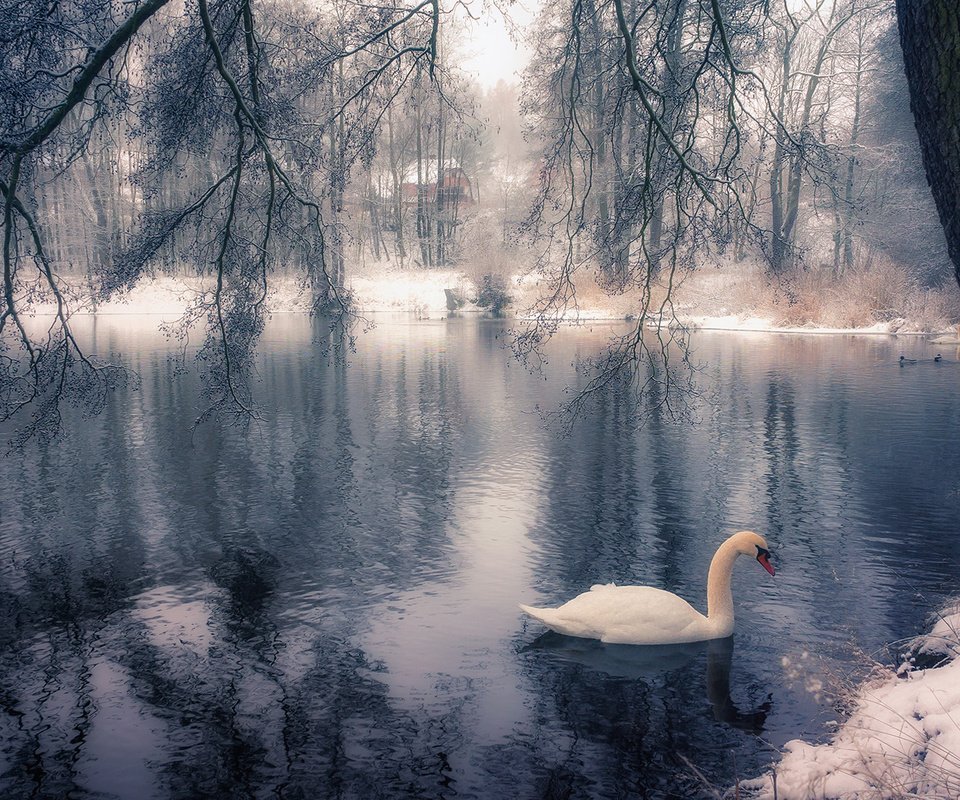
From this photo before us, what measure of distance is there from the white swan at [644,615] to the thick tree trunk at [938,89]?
3826 mm

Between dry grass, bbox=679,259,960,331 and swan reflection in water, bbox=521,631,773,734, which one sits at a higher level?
dry grass, bbox=679,259,960,331

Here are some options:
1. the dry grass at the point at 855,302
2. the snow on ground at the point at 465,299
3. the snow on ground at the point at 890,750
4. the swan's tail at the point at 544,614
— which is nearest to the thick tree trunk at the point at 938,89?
the snow on ground at the point at 890,750

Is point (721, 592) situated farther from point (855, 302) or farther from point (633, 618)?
point (855, 302)

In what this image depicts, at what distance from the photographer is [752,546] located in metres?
7.41

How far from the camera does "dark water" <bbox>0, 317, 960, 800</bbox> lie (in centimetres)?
550

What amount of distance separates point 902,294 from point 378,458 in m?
22.9

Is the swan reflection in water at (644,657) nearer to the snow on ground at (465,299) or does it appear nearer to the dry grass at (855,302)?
the dry grass at (855,302)

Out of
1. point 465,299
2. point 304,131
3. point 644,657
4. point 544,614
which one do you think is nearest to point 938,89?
point 644,657

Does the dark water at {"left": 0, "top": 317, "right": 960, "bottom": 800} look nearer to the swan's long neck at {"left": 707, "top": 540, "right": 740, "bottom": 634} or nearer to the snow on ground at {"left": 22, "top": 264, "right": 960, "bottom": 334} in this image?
the swan's long neck at {"left": 707, "top": 540, "right": 740, "bottom": 634}

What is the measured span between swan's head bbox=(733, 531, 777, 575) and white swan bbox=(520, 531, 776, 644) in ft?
0.67

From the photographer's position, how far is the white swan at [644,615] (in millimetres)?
6949

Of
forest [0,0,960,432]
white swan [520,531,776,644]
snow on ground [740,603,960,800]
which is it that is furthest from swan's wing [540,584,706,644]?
forest [0,0,960,432]

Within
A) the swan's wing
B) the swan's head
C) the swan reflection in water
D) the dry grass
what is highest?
the dry grass

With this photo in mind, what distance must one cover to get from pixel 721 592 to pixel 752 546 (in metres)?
0.54
